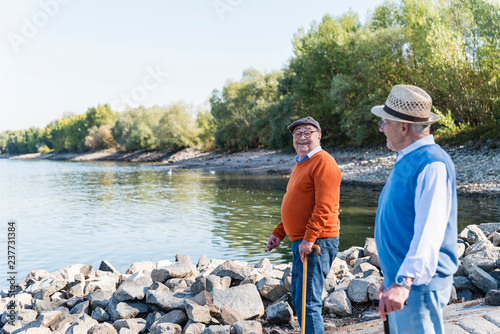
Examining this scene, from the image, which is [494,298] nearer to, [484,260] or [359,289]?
[484,260]

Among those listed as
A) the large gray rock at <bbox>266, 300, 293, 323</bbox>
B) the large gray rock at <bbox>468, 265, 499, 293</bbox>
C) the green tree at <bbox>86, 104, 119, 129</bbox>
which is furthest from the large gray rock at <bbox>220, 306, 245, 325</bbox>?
the green tree at <bbox>86, 104, 119, 129</bbox>

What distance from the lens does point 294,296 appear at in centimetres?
432

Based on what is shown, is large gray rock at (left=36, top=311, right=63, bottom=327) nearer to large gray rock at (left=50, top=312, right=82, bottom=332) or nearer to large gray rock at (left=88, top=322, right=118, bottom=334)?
large gray rock at (left=50, top=312, right=82, bottom=332)

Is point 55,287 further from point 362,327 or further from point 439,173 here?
point 439,173

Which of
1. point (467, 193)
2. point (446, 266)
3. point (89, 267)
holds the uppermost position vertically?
point (446, 266)

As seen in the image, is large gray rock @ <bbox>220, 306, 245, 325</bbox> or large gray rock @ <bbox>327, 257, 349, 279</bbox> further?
large gray rock @ <bbox>327, 257, 349, 279</bbox>

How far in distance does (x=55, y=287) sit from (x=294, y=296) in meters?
5.16

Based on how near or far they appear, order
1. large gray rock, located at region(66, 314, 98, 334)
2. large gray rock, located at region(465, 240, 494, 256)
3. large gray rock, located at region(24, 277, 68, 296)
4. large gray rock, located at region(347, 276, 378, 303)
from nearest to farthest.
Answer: large gray rock, located at region(66, 314, 98, 334), large gray rock, located at region(347, 276, 378, 303), large gray rock, located at region(465, 240, 494, 256), large gray rock, located at region(24, 277, 68, 296)

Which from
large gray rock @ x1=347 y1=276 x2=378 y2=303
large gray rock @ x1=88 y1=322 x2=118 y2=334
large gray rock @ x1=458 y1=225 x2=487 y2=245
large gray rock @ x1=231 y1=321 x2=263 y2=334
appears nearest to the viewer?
large gray rock @ x1=231 y1=321 x2=263 y2=334

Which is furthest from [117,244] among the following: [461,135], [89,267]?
[461,135]

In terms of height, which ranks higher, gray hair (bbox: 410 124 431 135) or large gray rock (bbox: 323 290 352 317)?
gray hair (bbox: 410 124 431 135)

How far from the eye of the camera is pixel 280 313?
5578 millimetres

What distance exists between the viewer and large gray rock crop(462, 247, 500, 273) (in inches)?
250

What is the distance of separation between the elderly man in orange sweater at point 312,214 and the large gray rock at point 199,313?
5.47ft
